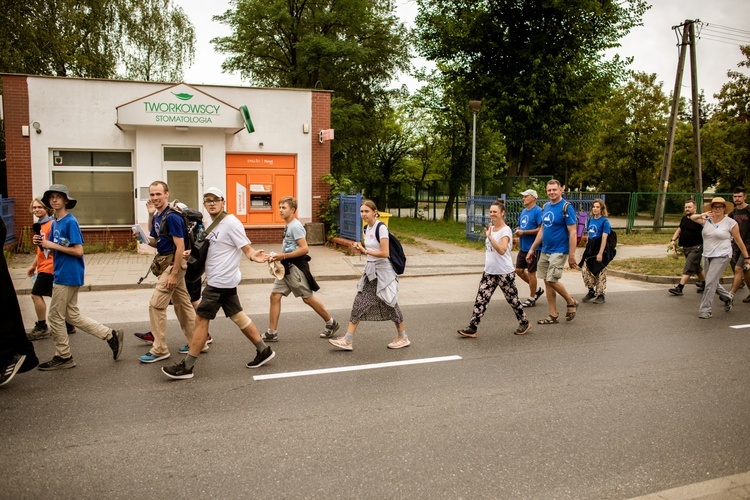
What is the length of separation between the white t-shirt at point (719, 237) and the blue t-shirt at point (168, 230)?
7.06m

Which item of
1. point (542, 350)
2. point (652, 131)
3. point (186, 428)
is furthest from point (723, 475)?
point (652, 131)

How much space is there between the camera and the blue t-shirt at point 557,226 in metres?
8.07

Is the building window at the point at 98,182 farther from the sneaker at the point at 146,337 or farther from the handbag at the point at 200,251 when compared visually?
the handbag at the point at 200,251

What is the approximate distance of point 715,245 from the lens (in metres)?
8.60

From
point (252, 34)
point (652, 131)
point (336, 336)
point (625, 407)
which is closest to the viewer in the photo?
point (625, 407)

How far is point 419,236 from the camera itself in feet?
70.9

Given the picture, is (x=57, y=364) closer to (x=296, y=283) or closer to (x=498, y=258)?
(x=296, y=283)

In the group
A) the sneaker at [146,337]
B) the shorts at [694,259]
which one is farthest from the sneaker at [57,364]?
the shorts at [694,259]

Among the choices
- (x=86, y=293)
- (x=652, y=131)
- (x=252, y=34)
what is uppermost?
(x=252, y=34)

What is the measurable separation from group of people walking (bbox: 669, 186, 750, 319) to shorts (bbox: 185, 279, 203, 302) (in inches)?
264

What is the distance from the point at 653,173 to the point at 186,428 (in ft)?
142

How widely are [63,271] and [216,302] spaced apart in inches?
59.7

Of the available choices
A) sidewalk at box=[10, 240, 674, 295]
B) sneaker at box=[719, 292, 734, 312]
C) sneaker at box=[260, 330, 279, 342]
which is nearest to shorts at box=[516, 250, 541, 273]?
sneaker at box=[719, 292, 734, 312]

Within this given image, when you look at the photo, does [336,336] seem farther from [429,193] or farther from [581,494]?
[429,193]
